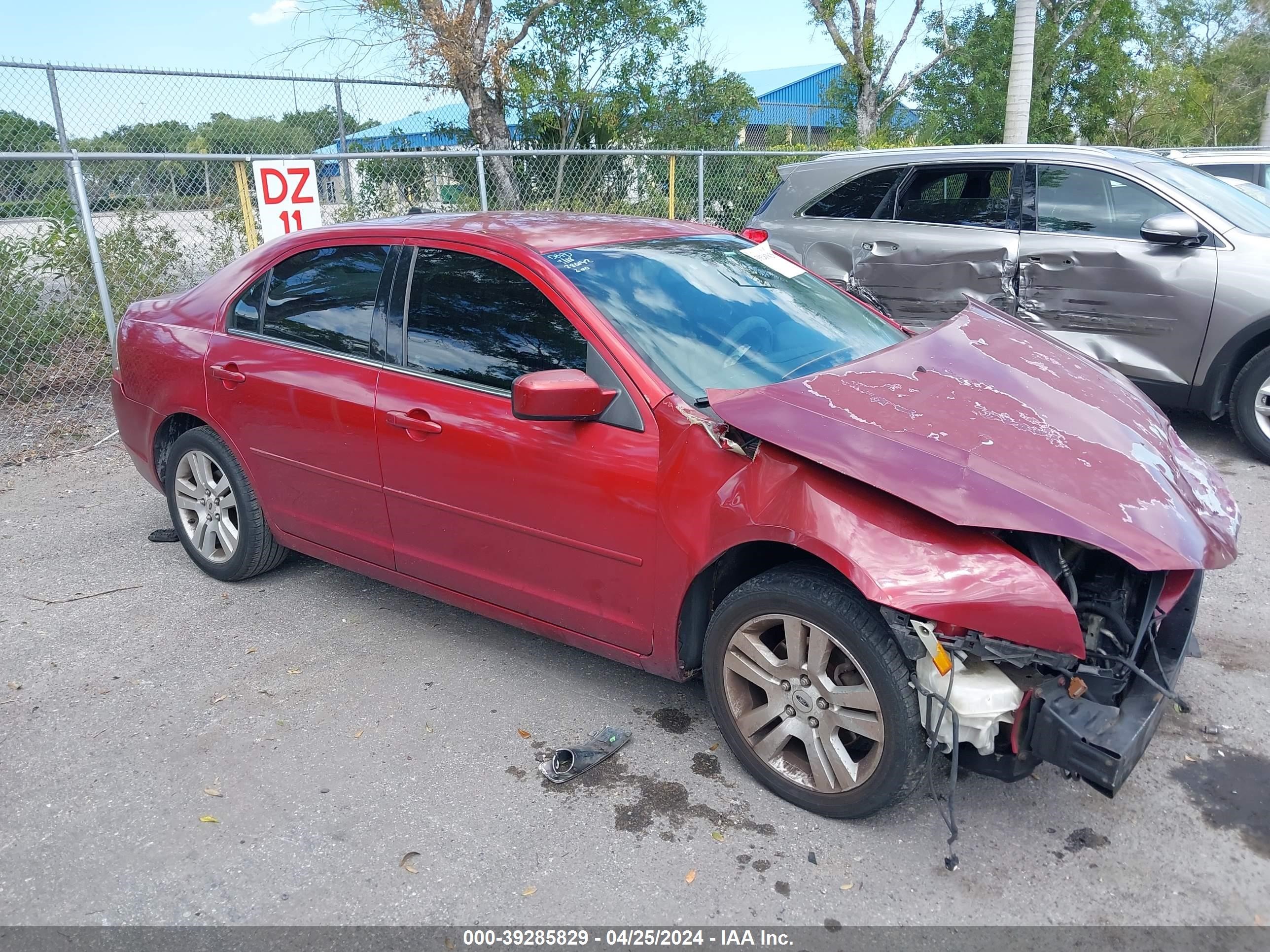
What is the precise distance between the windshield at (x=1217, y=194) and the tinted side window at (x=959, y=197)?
858mm

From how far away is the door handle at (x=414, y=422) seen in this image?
3.53 metres

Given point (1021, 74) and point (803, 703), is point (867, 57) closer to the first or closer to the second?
point (1021, 74)

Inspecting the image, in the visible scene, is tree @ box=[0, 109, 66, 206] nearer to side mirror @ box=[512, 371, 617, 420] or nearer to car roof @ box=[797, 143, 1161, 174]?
car roof @ box=[797, 143, 1161, 174]

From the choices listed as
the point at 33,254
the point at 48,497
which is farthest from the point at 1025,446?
the point at 33,254

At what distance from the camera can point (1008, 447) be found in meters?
2.73

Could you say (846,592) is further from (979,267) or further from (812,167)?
(812,167)

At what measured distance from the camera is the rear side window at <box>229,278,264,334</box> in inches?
169

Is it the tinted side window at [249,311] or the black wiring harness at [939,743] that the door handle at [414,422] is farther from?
the black wiring harness at [939,743]

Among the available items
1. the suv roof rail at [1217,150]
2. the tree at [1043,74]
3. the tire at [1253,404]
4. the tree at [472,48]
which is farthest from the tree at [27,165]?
the tree at [1043,74]

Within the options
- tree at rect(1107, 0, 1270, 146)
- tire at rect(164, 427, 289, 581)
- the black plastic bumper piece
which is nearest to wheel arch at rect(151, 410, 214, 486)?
tire at rect(164, 427, 289, 581)

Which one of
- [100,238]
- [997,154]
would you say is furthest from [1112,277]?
[100,238]

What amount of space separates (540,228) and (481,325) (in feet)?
1.78

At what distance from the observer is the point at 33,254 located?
759 cm

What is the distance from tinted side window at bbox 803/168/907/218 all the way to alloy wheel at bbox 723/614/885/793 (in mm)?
5035
